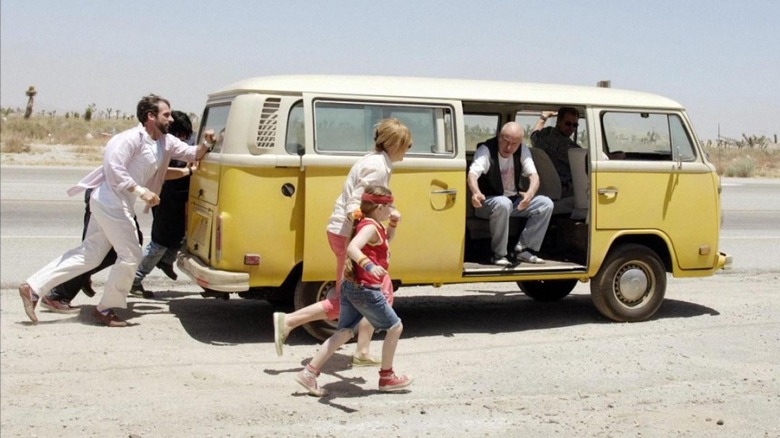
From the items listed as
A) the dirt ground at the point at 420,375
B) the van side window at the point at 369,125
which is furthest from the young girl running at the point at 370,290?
the van side window at the point at 369,125

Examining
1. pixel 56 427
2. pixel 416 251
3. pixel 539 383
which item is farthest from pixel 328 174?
pixel 56 427

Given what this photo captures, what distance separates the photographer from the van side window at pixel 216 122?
27.6 ft

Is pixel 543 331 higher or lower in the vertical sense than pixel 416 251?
lower

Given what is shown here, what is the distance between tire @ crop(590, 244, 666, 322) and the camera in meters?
9.12

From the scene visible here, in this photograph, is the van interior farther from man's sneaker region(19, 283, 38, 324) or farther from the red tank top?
man's sneaker region(19, 283, 38, 324)

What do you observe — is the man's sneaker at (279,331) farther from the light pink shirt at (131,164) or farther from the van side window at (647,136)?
the van side window at (647,136)

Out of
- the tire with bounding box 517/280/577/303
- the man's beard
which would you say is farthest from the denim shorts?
the tire with bounding box 517/280/577/303

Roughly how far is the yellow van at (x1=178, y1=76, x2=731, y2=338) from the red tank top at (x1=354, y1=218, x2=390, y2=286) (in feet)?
4.05

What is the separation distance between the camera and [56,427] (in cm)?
589

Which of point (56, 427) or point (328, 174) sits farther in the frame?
point (328, 174)

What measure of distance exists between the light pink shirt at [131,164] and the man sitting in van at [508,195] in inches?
100.0

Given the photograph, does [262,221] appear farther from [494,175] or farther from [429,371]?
[494,175]

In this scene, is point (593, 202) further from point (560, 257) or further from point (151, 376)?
point (151, 376)

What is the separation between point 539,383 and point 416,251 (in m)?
1.71
